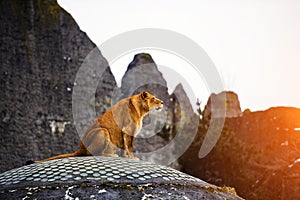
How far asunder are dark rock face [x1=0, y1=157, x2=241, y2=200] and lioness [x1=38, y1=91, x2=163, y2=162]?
0.40m

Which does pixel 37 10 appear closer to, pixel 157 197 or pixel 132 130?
pixel 132 130

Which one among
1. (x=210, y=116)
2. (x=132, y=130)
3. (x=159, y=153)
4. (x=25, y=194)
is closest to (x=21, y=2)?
(x=159, y=153)

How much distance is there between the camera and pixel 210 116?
18.4 meters

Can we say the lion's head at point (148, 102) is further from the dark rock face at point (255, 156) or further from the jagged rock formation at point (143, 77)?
the jagged rock formation at point (143, 77)

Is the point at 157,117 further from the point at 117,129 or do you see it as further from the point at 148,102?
the point at 117,129

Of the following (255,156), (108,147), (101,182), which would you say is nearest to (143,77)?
(255,156)

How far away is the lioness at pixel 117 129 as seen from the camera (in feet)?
15.3

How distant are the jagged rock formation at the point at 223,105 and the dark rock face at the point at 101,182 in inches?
567

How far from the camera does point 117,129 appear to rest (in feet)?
15.5

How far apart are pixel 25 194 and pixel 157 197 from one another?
975 mm

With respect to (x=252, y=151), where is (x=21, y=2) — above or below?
above

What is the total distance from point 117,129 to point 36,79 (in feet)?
31.1

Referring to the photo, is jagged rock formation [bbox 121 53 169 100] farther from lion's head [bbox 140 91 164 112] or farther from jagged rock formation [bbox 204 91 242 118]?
lion's head [bbox 140 91 164 112]

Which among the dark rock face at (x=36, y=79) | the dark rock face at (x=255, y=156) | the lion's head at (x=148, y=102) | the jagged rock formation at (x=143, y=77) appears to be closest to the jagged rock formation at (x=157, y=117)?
the jagged rock formation at (x=143, y=77)
